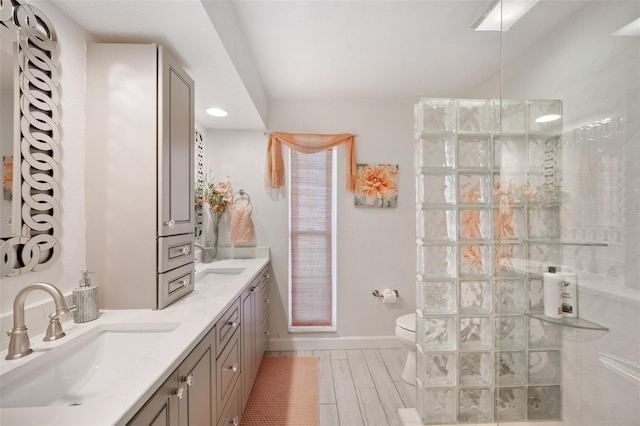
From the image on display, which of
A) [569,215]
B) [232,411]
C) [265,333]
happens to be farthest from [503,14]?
[265,333]

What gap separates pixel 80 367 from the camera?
995 mm

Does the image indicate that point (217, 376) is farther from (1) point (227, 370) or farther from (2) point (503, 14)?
(2) point (503, 14)

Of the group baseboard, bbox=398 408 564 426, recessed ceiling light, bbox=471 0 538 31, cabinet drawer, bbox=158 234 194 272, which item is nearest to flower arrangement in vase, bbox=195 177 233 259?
cabinet drawer, bbox=158 234 194 272

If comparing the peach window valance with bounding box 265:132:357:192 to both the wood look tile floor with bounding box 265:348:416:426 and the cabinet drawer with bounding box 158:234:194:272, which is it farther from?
the wood look tile floor with bounding box 265:348:416:426

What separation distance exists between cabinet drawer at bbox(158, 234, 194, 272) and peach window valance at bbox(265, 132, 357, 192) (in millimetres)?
1287

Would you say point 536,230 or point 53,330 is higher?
→ point 536,230

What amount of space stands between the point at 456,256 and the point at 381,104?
1.86 m

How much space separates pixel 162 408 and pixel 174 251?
2.60 feet

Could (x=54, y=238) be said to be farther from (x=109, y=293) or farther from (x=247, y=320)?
(x=247, y=320)

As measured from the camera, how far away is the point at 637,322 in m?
1.01

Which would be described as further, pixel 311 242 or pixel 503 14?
pixel 311 242

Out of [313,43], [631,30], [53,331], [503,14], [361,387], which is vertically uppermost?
[313,43]

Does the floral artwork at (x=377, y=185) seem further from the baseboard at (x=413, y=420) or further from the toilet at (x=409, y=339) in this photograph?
the baseboard at (x=413, y=420)

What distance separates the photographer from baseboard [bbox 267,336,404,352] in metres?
2.83
